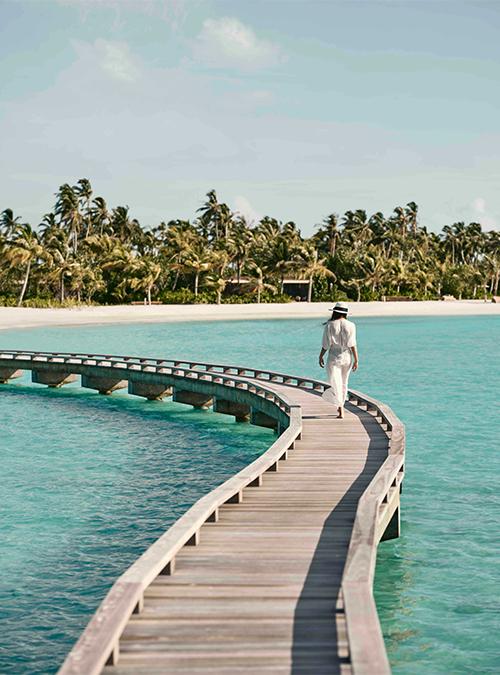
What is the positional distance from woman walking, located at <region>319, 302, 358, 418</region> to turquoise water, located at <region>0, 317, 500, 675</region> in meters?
2.70

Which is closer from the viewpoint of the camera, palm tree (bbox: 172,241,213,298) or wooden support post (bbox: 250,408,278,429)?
wooden support post (bbox: 250,408,278,429)

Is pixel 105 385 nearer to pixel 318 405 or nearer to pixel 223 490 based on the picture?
pixel 318 405

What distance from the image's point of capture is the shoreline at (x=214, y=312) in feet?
257

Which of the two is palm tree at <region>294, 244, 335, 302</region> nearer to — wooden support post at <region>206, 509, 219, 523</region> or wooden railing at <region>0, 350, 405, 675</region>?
wooden railing at <region>0, 350, 405, 675</region>

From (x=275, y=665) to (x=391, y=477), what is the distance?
5542 millimetres

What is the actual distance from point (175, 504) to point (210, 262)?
8129 cm

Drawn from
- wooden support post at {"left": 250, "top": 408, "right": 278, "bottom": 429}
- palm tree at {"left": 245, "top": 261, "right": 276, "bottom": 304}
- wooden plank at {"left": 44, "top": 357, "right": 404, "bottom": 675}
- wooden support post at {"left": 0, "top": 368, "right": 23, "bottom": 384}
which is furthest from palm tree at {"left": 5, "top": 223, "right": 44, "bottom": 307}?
wooden plank at {"left": 44, "top": 357, "right": 404, "bottom": 675}

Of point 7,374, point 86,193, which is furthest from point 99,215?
point 7,374

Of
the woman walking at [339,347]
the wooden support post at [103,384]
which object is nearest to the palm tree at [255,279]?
the wooden support post at [103,384]

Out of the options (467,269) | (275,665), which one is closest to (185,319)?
(467,269)

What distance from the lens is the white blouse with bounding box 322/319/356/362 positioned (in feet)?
50.6

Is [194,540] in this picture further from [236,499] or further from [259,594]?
[236,499]

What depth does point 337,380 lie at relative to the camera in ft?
53.5

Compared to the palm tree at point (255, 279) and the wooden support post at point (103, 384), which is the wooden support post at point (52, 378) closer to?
the wooden support post at point (103, 384)
